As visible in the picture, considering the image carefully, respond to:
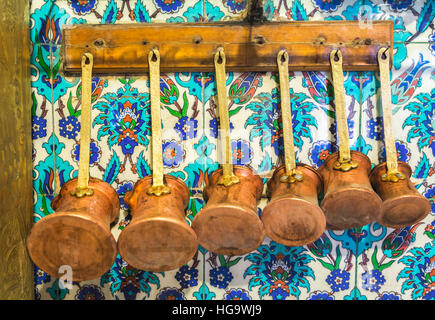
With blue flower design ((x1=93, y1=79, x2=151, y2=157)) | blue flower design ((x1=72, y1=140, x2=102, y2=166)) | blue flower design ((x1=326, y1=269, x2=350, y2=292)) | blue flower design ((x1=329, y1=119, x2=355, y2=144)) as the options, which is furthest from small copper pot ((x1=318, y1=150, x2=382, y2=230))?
blue flower design ((x1=72, y1=140, x2=102, y2=166))

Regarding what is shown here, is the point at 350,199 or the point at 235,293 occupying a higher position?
the point at 350,199

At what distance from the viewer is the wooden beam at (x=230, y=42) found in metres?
1.01

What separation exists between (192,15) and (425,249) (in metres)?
0.97

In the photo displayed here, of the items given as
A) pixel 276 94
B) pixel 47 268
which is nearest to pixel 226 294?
pixel 47 268

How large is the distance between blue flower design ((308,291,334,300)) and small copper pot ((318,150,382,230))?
0.27 meters

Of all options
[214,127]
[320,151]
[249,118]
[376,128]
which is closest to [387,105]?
[376,128]

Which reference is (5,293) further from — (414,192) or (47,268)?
(414,192)

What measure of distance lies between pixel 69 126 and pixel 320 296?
0.90 metres

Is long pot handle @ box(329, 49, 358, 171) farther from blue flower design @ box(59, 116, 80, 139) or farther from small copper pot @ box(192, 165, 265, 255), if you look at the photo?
blue flower design @ box(59, 116, 80, 139)

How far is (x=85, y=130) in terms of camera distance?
957mm

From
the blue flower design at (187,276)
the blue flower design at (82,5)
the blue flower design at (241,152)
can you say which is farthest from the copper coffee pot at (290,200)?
the blue flower design at (82,5)

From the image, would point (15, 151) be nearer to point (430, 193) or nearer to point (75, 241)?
point (75, 241)

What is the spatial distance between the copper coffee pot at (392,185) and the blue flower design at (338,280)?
0.76ft

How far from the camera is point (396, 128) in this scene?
3.43 ft
